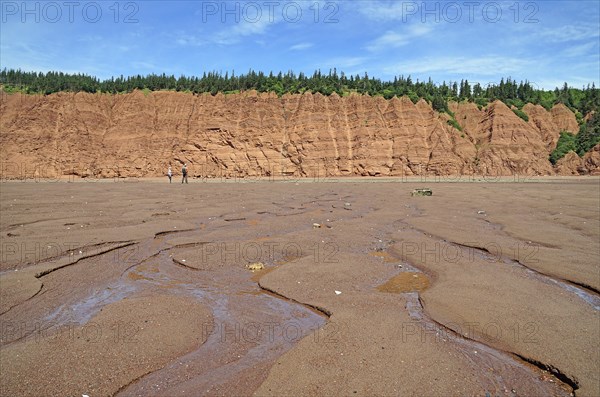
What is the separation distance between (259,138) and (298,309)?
4085 centimetres

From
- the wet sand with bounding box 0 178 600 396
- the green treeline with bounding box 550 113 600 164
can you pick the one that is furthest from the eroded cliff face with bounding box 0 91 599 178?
the wet sand with bounding box 0 178 600 396

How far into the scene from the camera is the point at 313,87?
50656 millimetres

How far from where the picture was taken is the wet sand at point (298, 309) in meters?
4.61

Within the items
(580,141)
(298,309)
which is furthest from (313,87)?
(298,309)

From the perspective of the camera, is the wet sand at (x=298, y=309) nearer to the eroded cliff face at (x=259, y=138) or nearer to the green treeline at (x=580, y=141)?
the eroded cliff face at (x=259, y=138)

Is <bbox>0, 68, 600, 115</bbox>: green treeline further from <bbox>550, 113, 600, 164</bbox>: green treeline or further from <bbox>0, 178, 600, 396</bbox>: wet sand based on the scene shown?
<bbox>0, 178, 600, 396</bbox>: wet sand

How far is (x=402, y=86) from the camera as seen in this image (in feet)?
171

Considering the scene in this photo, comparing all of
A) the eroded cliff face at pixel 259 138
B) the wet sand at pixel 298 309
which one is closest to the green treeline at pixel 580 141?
the eroded cliff face at pixel 259 138

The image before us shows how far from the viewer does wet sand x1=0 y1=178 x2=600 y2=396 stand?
15.1ft

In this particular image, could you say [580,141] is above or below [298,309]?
above

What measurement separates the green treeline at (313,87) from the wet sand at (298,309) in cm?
3966

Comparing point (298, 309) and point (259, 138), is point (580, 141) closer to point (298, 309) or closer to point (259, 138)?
point (259, 138)

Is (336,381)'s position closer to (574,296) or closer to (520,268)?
(574,296)

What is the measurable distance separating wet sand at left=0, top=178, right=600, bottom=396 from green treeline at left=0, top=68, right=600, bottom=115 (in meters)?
39.7
